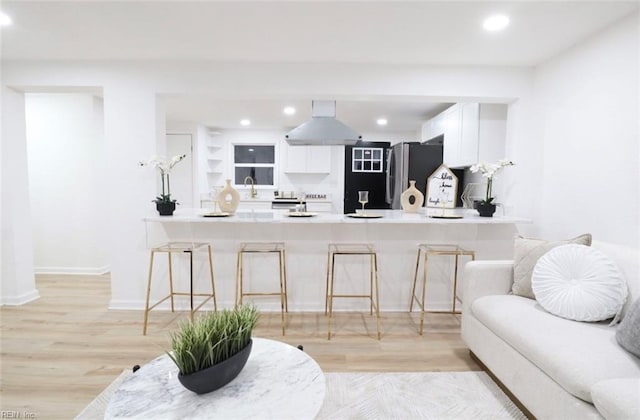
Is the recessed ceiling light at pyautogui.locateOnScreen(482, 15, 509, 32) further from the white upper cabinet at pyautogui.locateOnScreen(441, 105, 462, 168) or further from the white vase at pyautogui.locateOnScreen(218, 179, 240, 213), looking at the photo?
the white vase at pyautogui.locateOnScreen(218, 179, 240, 213)

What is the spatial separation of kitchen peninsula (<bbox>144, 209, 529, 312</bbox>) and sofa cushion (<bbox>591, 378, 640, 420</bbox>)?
190 cm

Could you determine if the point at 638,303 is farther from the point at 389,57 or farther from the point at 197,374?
the point at 389,57

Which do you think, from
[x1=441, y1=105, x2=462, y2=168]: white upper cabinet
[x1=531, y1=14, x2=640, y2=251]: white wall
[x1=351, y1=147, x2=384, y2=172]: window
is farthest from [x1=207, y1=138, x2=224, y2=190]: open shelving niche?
[x1=531, y1=14, x2=640, y2=251]: white wall

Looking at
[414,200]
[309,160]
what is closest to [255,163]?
[309,160]

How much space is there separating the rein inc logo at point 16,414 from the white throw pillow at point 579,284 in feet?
9.56

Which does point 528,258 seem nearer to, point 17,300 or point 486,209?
point 486,209

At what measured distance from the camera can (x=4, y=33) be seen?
2441 mm

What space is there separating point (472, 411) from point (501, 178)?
2291 mm

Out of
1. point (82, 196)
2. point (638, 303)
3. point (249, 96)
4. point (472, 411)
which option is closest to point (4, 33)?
point (249, 96)

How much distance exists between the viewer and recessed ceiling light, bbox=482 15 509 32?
2.15 metres

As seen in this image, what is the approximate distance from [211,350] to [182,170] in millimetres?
5349

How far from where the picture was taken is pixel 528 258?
2.13 meters

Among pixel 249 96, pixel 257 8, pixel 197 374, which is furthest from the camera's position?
pixel 249 96

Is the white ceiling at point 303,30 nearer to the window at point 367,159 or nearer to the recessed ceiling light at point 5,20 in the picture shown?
the recessed ceiling light at point 5,20
